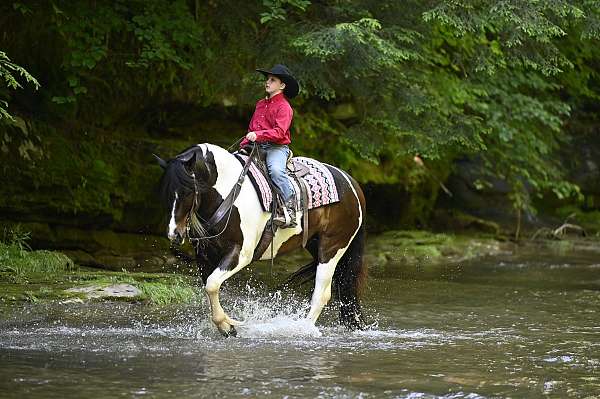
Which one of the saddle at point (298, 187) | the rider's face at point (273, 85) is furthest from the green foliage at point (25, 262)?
the rider's face at point (273, 85)

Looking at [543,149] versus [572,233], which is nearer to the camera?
[543,149]

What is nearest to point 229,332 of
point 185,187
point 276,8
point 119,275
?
point 185,187

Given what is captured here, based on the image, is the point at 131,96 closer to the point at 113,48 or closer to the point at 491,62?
the point at 113,48

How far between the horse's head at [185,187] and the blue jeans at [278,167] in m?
0.80

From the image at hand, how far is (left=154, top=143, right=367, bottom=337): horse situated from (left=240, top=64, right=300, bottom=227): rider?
0.27 meters

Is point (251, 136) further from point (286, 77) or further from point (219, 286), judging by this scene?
point (219, 286)

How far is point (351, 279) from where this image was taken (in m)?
9.74

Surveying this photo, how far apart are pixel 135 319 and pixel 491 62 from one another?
326 inches

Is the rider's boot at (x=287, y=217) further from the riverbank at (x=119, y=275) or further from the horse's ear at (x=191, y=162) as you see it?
the riverbank at (x=119, y=275)

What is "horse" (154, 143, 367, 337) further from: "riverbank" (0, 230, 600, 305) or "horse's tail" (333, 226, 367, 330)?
"riverbank" (0, 230, 600, 305)

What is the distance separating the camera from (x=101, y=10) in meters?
13.0

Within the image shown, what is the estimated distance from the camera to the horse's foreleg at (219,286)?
810 cm

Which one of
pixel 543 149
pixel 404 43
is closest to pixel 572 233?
pixel 543 149

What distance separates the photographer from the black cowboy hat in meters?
8.75
